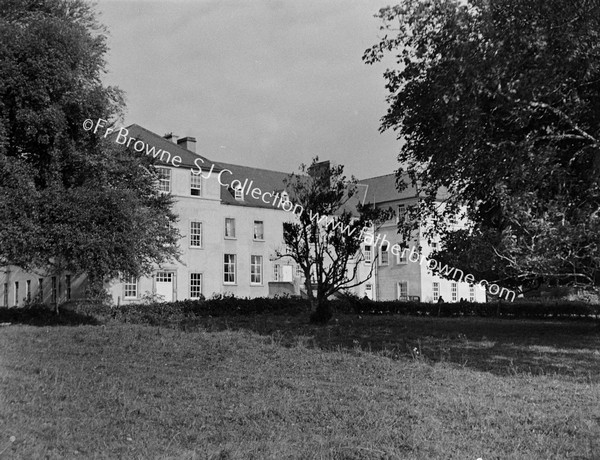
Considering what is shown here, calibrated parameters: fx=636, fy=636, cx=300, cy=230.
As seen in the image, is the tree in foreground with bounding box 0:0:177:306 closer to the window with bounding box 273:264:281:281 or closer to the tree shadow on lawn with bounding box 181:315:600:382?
the tree shadow on lawn with bounding box 181:315:600:382

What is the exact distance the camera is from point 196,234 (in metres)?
44.8

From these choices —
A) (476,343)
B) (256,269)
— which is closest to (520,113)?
(476,343)

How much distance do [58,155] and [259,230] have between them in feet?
87.0

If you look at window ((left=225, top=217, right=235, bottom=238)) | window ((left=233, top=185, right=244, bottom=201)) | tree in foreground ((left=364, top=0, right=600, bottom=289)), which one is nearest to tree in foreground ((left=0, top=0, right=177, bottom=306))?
tree in foreground ((left=364, top=0, right=600, bottom=289))

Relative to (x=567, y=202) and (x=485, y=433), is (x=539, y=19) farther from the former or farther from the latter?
(x=485, y=433)

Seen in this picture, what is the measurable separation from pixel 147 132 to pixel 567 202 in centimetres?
3327

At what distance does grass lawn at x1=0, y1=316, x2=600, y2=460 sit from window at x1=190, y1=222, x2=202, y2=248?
93.0ft

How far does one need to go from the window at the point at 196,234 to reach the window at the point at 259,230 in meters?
5.51

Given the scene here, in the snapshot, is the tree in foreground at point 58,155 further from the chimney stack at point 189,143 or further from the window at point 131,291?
the chimney stack at point 189,143

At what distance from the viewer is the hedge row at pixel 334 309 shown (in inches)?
1115

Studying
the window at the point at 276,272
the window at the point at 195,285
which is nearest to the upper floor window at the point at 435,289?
the window at the point at 276,272

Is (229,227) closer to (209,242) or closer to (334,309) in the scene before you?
(209,242)

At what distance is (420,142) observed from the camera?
68.5 ft

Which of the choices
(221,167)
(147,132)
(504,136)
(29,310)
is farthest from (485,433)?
(221,167)
